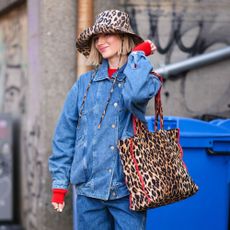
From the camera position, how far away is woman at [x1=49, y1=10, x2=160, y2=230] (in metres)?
2.87

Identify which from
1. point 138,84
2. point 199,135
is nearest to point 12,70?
point 199,135

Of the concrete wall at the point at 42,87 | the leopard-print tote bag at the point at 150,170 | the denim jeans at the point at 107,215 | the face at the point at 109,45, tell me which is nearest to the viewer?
the leopard-print tote bag at the point at 150,170

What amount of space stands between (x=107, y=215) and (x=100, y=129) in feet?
1.48

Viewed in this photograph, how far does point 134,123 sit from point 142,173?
0.88 ft

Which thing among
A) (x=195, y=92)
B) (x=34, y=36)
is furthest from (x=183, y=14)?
(x=34, y=36)

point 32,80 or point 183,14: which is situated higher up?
point 183,14

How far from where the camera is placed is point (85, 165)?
2.94 m

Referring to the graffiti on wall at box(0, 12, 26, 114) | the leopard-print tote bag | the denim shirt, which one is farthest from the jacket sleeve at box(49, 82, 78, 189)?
the graffiti on wall at box(0, 12, 26, 114)

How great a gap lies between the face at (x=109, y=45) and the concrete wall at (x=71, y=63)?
1788 millimetres

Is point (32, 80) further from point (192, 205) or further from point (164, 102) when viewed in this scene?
point (192, 205)

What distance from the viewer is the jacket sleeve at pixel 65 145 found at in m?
3.05

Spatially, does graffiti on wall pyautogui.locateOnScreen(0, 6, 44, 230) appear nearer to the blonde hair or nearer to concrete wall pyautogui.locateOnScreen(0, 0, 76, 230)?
concrete wall pyautogui.locateOnScreen(0, 0, 76, 230)

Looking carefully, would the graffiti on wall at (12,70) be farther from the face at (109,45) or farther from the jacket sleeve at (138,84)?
the jacket sleeve at (138,84)

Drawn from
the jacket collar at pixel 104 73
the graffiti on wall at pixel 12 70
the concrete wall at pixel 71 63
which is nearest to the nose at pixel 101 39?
the jacket collar at pixel 104 73
